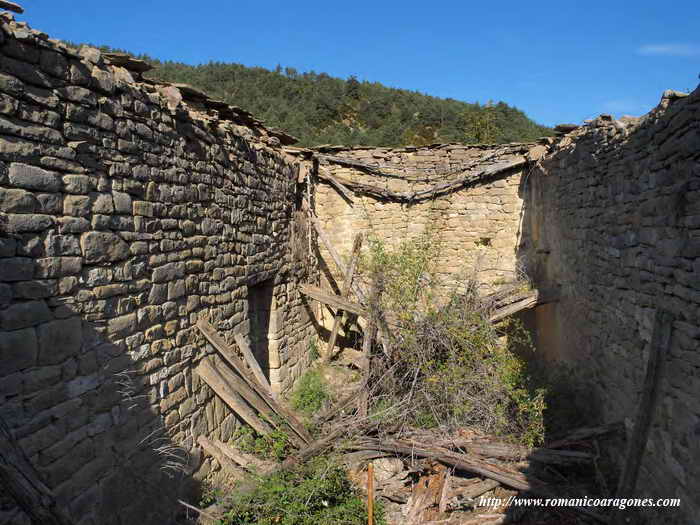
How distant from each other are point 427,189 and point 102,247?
5981mm

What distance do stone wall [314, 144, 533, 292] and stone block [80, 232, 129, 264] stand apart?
531cm

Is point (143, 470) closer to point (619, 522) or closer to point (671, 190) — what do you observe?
point (619, 522)

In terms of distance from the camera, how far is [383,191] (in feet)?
27.1

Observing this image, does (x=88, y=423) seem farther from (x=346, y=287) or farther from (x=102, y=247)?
(x=346, y=287)

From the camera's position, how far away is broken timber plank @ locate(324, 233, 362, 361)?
772 centimetres

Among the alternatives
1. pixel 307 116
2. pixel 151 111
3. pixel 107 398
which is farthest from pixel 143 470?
pixel 307 116

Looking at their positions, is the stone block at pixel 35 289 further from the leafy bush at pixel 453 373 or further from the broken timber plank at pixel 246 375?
the leafy bush at pixel 453 373

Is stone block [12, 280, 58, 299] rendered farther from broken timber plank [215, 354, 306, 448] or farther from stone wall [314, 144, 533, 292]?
stone wall [314, 144, 533, 292]

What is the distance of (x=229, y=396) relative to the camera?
4.39 meters

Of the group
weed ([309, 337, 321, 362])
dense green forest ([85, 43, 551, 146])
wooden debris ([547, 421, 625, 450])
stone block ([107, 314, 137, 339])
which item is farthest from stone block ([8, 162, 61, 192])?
dense green forest ([85, 43, 551, 146])

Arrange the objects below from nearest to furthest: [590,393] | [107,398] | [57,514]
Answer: [57,514] → [107,398] → [590,393]

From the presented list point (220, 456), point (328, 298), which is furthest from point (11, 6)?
point (328, 298)

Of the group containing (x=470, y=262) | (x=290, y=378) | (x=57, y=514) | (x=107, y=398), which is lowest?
(x=290, y=378)

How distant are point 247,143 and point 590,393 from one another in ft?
15.4
